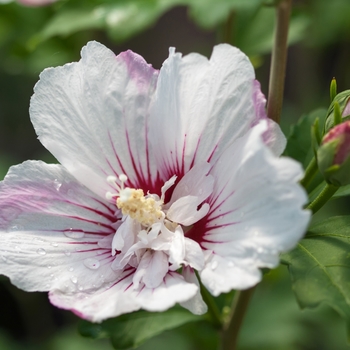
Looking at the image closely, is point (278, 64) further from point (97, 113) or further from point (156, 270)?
point (156, 270)

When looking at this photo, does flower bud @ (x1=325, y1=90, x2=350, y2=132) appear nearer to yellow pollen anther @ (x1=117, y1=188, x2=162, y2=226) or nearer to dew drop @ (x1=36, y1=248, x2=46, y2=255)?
yellow pollen anther @ (x1=117, y1=188, x2=162, y2=226)

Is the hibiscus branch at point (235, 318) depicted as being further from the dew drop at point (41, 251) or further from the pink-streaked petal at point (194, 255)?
the dew drop at point (41, 251)

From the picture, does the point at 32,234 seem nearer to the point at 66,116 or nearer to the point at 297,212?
the point at 66,116

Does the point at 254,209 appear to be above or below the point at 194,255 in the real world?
above

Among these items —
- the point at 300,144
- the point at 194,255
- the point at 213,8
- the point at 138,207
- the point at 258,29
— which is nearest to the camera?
the point at 194,255

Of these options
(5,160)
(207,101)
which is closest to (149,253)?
(207,101)

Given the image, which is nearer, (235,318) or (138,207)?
(138,207)

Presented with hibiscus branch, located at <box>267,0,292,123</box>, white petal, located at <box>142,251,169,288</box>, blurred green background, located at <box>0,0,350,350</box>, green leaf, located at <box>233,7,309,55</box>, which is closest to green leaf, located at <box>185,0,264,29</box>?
blurred green background, located at <box>0,0,350,350</box>

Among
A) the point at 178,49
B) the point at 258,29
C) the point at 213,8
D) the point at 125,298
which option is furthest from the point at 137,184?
the point at 178,49
